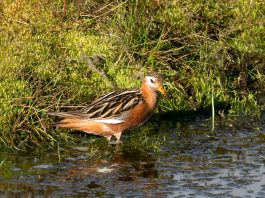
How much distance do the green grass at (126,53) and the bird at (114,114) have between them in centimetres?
25

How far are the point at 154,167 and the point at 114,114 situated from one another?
1202 mm

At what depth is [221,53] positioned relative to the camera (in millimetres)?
12562

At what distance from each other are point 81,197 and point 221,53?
14.8 feet

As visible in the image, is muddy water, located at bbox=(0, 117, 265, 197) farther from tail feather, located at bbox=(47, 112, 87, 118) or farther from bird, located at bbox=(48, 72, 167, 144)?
tail feather, located at bbox=(47, 112, 87, 118)

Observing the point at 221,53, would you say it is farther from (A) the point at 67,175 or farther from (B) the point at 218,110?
(A) the point at 67,175

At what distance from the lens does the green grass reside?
1126 cm

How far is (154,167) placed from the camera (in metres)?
9.76

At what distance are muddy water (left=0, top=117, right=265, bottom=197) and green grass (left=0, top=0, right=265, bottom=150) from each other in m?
0.66

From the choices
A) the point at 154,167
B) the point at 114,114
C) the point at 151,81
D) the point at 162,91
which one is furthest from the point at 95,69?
the point at 154,167

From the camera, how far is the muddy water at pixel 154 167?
29.3 feet

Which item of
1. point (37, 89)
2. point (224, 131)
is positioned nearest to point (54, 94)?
point (37, 89)

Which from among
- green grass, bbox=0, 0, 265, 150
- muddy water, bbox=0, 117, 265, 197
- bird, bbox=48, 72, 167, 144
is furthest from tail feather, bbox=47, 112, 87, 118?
muddy water, bbox=0, 117, 265, 197

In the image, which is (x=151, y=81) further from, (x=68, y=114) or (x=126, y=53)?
(x=68, y=114)

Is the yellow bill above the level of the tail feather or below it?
above
